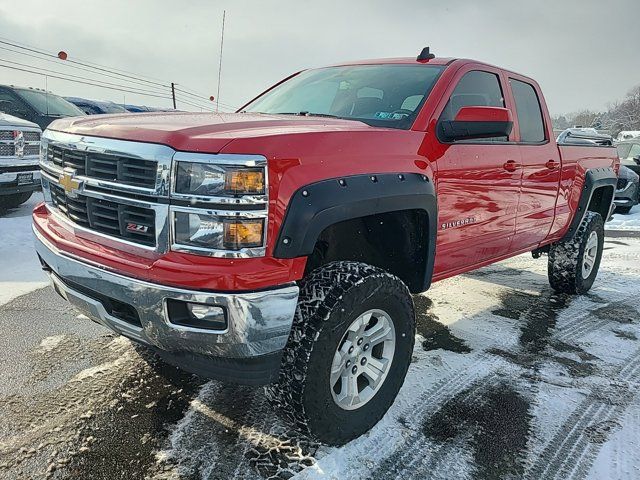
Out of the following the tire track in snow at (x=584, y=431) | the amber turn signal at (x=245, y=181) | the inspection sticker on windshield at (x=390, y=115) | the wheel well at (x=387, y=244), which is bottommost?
the tire track in snow at (x=584, y=431)

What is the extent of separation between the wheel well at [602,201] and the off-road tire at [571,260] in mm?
418

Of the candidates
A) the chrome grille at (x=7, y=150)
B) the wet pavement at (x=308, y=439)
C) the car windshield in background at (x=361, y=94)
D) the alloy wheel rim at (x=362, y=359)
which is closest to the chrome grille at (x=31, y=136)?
the chrome grille at (x=7, y=150)

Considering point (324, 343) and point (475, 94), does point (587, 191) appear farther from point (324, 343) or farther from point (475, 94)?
point (324, 343)

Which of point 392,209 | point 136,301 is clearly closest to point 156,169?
point 136,301

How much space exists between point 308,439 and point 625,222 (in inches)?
404

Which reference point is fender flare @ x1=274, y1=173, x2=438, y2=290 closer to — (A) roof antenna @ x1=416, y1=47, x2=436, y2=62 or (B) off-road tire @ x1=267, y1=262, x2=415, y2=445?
(B) off-road tire @ x1=267, y1=262, x2=415, y2=445

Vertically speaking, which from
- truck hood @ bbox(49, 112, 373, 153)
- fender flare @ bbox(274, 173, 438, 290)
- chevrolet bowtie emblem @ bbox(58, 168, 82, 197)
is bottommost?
chevrolet bowtie emblem @ bbox(58, 168, 82, 197)

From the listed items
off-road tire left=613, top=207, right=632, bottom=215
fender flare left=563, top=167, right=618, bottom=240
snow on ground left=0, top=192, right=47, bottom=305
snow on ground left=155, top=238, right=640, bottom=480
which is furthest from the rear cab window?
off-road tire left=613, top=207, right=632, bottom=215

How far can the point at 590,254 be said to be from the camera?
523 cm

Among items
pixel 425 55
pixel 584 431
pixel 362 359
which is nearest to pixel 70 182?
pixel 362 359

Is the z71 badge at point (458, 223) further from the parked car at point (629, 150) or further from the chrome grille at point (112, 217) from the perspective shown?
the parked car at point (629, 150)

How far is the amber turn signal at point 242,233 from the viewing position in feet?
6.44

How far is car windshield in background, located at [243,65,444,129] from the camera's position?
2.99 m

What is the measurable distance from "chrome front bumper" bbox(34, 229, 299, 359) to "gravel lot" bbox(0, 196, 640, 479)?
54 centimetres
